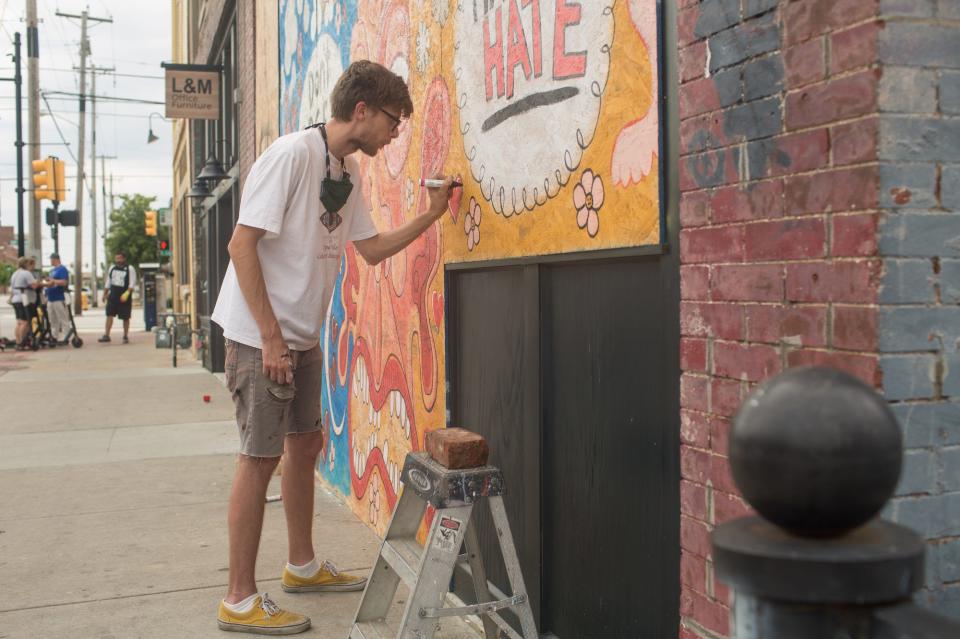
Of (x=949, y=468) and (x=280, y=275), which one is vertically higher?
(x=280, y=275)

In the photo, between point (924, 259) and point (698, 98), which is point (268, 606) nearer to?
point (698, 98)

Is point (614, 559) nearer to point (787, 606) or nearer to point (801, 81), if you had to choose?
point (801, 81)

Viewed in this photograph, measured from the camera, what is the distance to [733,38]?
2105mm

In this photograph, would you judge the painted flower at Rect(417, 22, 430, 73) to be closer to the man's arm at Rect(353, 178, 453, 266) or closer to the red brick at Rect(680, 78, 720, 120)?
the man's arm at Rect(353, 178, 453, 266)

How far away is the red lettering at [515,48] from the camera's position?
330 centimetres

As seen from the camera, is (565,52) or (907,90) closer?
(907,90)

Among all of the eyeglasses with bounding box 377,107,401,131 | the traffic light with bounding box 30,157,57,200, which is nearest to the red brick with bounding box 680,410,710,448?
the eyeglasses with bounding box 377,107,401,131

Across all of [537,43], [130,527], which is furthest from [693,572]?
[130,527]

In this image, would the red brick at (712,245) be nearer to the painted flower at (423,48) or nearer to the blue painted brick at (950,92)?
the blue painted brick at (950,92)

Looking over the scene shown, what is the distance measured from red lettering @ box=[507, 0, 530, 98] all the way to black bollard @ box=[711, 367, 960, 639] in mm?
2445

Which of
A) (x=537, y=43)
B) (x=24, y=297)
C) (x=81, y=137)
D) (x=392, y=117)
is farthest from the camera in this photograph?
(x=81, y=137)

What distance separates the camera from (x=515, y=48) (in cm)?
337

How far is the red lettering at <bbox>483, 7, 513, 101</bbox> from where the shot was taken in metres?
3.49

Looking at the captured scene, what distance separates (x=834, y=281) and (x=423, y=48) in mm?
2939
